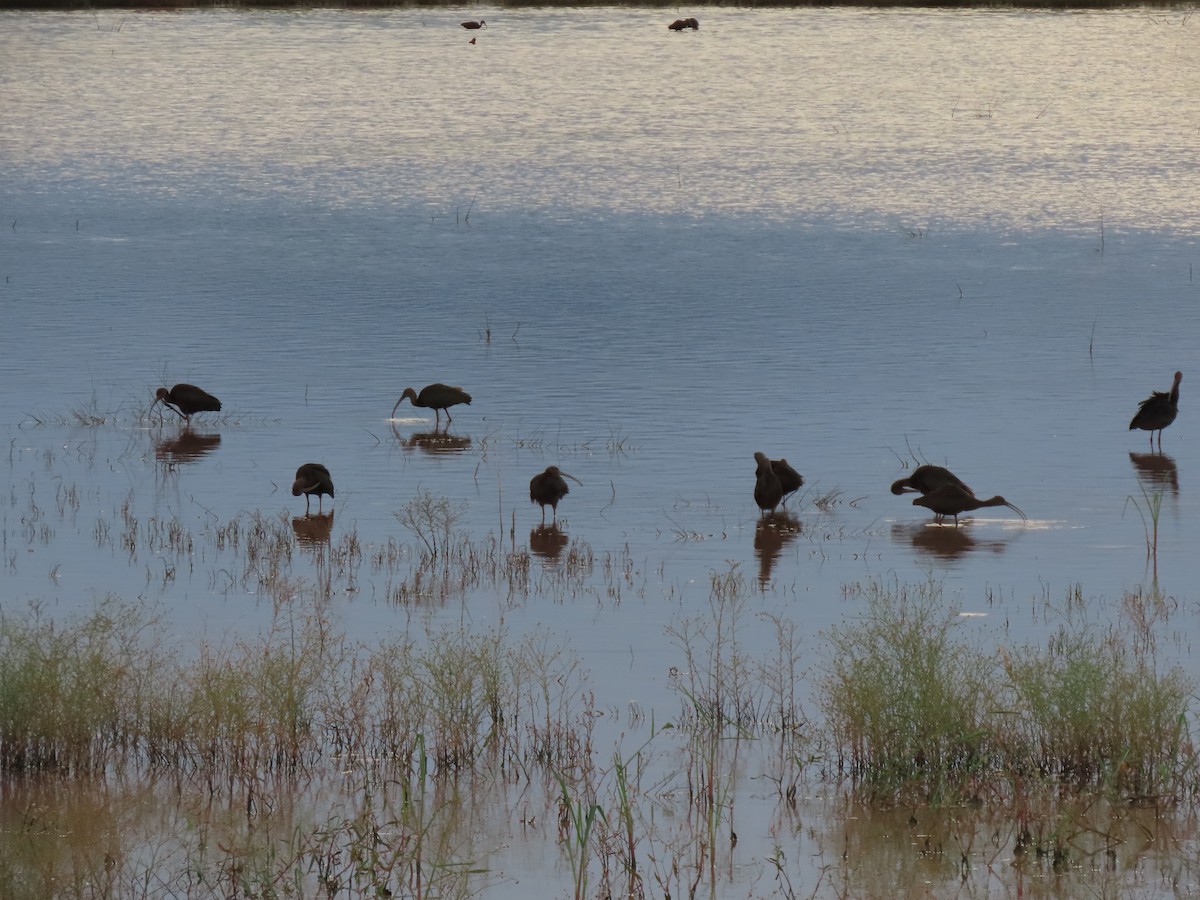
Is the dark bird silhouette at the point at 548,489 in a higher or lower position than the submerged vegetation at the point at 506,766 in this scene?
higher

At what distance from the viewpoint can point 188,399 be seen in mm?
19547

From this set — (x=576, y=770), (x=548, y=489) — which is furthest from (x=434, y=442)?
(x=576, y=770)

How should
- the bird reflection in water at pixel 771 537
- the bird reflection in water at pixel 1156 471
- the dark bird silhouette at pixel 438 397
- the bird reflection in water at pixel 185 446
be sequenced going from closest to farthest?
the bird reflection in water at pixel 771 537 < the bird reflection in water at pixel 1156 471 < the bird reflection in water at pixel 185 446 < the dark bird silhouette at pixel 438 397

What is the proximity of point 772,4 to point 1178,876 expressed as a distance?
263 ft

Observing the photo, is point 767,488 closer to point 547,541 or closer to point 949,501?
point 949,501

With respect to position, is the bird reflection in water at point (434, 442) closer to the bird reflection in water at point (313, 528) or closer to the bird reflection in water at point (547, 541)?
the bird reflection in water at point (313, 528)

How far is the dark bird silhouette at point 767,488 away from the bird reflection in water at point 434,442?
14.3 ft

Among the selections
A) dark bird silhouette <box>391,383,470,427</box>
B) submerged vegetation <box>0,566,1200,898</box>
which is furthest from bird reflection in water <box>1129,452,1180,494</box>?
submerged vegetation <box>0,566,1200,898</box>

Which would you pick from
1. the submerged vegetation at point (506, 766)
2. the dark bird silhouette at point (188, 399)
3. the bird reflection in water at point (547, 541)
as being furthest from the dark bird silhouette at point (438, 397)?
the submerged vegetation at point (506, 766)

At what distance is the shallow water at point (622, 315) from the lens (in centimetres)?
1407

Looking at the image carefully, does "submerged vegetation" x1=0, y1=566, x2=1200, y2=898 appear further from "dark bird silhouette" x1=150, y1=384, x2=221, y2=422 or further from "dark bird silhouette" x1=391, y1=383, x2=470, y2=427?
"dark bird silhouette" x1=391, y1=383, x2=470, y2=427

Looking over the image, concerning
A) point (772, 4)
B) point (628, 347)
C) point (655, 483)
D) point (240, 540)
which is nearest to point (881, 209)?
point (628, 347)

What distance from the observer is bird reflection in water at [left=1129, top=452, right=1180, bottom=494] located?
16578mm

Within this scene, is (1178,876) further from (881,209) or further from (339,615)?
(881,209)
